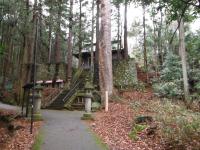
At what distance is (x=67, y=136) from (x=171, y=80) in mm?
16040

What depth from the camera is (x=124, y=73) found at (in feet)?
89.0

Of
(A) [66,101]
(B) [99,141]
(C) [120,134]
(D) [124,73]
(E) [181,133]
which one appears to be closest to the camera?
(E) [181,133]

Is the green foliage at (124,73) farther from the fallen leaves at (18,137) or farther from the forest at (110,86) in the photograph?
the fallen leaves at (18,137)

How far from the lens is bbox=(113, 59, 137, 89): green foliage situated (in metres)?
26.3

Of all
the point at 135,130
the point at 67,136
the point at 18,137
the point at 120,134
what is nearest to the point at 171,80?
the point at 135,130

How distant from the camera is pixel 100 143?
28.1ft

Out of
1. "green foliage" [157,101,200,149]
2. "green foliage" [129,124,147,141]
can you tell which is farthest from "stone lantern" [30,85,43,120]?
"green foliage" [157,101,200,149]

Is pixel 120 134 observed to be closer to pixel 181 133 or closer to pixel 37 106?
pixel 181 133

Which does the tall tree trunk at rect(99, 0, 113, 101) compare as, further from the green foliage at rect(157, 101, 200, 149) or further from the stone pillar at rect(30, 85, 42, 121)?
the green foliage at rect(157, 101, 200, 149)

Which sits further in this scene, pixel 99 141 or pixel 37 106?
pixel 37 106

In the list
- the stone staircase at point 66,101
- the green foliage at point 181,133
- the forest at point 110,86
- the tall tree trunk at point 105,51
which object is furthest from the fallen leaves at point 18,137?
the tall tree trunk at point 105,51

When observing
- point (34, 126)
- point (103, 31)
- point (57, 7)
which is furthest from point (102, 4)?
point (34, 126)

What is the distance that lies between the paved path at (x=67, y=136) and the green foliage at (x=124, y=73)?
14.3m

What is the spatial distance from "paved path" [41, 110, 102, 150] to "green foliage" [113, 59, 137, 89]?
14.3 meters
